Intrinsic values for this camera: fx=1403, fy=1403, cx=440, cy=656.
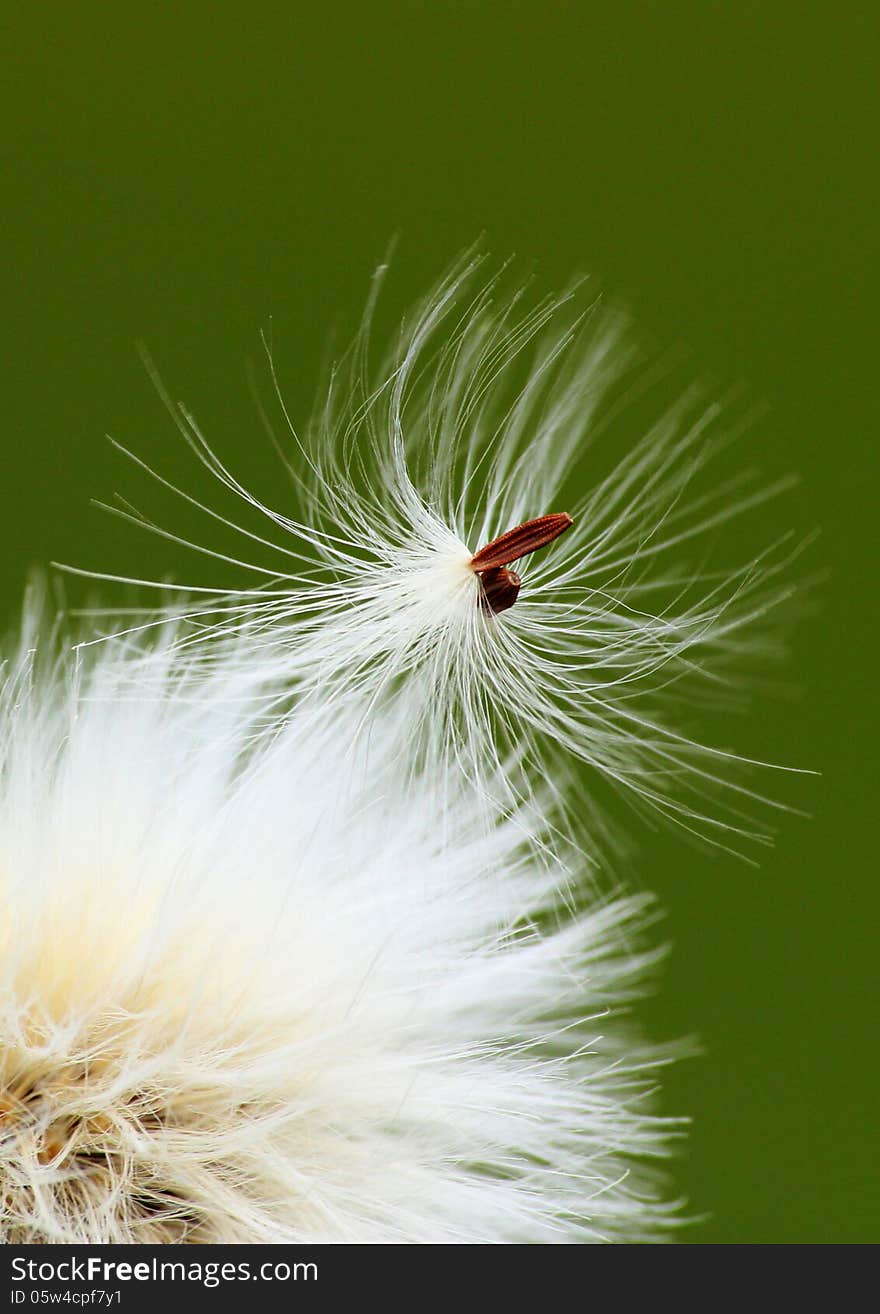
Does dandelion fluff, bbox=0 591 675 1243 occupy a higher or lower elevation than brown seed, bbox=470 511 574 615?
lower

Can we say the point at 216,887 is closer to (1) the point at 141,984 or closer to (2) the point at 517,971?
(1) the point at 141,984

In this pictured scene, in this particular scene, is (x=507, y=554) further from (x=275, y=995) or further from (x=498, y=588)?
(x=275, y=995)

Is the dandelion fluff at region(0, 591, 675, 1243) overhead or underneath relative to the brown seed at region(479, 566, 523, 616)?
underneath

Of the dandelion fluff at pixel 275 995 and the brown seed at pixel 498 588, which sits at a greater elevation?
the brown seed at pixel 498 588

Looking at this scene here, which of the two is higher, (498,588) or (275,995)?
(498,588)

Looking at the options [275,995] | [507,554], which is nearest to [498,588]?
[507,554]
